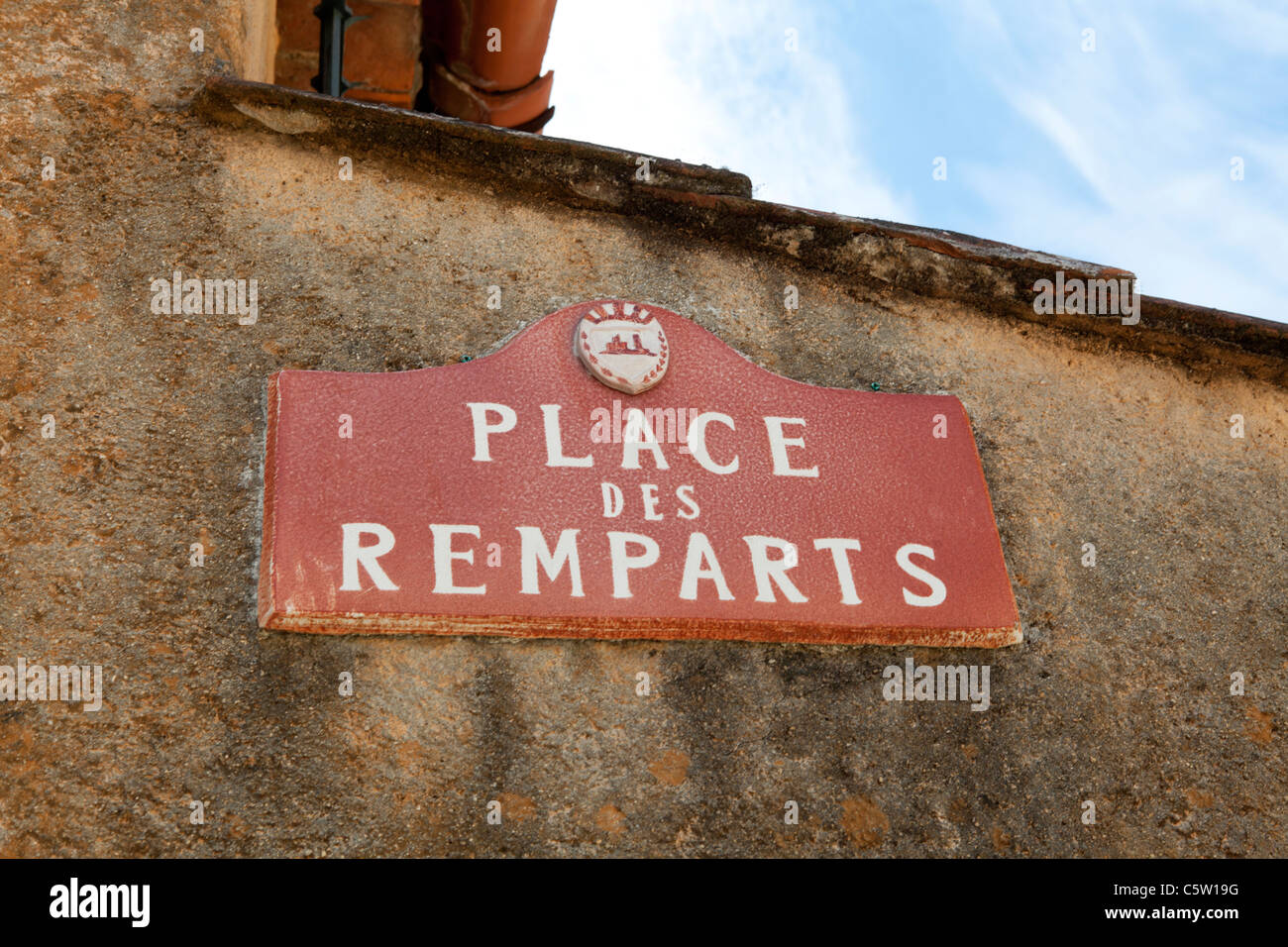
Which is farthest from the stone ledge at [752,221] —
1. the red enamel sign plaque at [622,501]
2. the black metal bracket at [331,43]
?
the black metal bracket at [331,43]

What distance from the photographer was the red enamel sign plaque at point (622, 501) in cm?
226

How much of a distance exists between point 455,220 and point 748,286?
70 centimetres

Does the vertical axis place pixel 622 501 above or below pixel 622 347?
below

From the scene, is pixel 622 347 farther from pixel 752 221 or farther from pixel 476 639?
pixel 476 639

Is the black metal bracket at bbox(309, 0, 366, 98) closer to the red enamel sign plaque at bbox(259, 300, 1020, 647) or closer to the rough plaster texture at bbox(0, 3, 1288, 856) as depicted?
the rough plaster texture at bbox(0, 3, 1288, 856)

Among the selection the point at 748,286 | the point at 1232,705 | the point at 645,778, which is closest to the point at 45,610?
the point at 645,778

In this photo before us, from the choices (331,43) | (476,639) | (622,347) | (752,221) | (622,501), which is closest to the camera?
(476,639)

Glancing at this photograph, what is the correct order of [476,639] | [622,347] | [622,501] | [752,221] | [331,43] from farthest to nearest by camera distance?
[331,43]
[752,221]
[622,347]
[622,501]
[476,639]

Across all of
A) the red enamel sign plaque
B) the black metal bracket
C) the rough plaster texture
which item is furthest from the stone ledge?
the black metal bracket

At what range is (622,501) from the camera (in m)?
2.44

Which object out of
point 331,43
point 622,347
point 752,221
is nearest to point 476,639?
point 622,347

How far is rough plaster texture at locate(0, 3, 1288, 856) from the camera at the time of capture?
213cm

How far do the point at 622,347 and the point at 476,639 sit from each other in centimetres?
71
